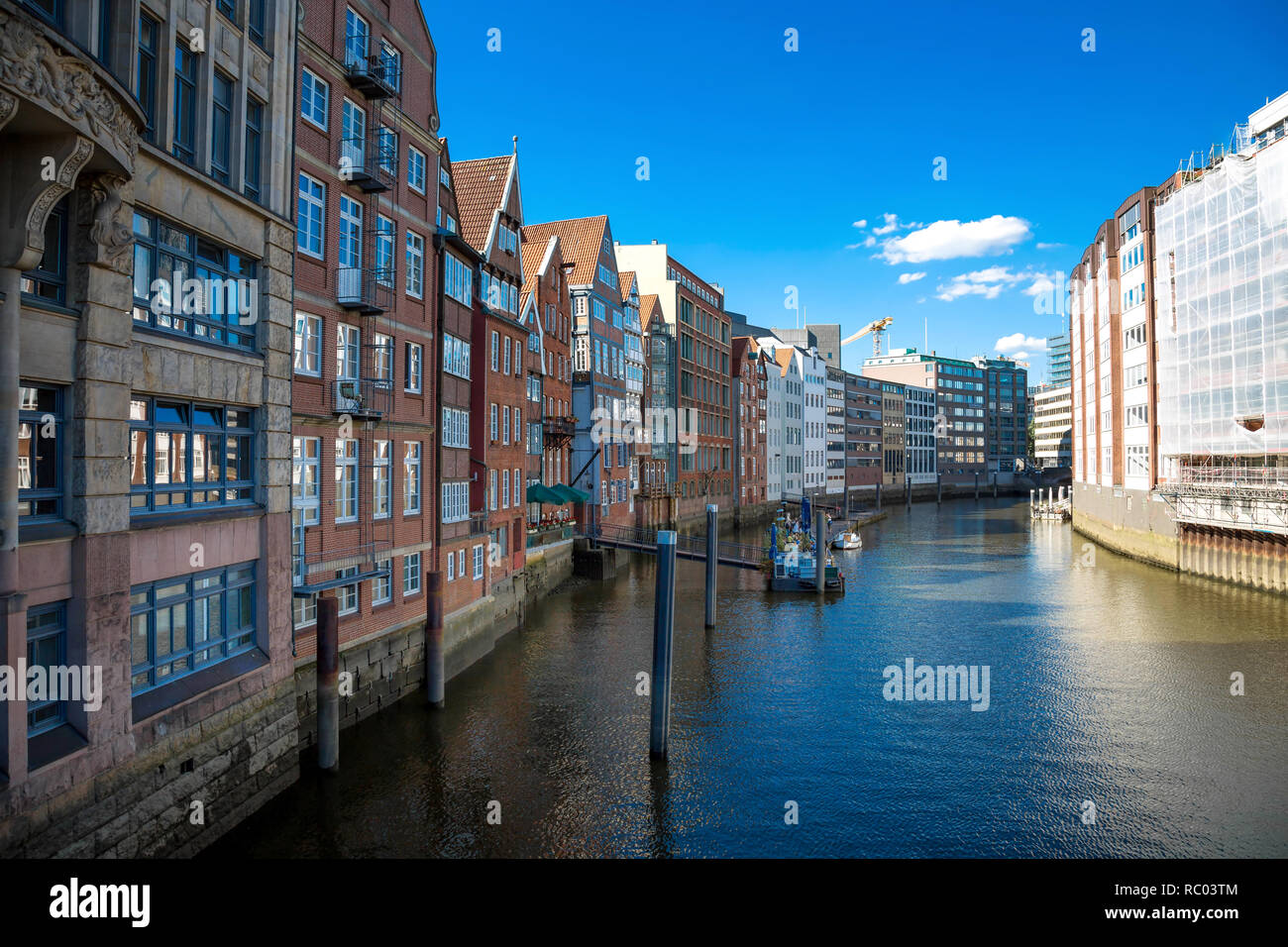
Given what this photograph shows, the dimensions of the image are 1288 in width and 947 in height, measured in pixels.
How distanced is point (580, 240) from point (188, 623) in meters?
43.2

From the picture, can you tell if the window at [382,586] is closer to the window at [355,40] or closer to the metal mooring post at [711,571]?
the window at [355,40]

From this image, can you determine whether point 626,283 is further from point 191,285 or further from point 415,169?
point 191,285

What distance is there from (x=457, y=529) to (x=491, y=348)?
7618 millimetres

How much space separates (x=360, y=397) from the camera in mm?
18797

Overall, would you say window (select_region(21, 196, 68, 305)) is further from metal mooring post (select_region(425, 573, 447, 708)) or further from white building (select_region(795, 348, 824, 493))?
white building (select_region(795, 348, 824, 493))

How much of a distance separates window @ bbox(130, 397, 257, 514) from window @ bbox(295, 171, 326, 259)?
15.6 ft

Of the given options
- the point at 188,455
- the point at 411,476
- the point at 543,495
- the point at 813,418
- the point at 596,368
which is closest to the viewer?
the point at 188,455

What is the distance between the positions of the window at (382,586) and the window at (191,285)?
7401 mm

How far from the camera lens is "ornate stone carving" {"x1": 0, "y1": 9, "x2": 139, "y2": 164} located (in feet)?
27.5

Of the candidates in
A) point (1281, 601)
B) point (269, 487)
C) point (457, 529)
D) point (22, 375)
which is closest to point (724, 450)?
point (1281, 601)

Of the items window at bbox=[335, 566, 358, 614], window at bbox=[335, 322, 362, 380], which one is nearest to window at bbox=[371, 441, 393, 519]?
window at bbox=[335, 566, 358, 614]

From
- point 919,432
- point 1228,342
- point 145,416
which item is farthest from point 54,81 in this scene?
point 919,432

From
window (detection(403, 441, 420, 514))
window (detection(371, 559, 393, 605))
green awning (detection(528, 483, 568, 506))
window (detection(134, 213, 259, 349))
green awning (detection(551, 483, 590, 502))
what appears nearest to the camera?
window (detection(134, 213, 259, 349))
